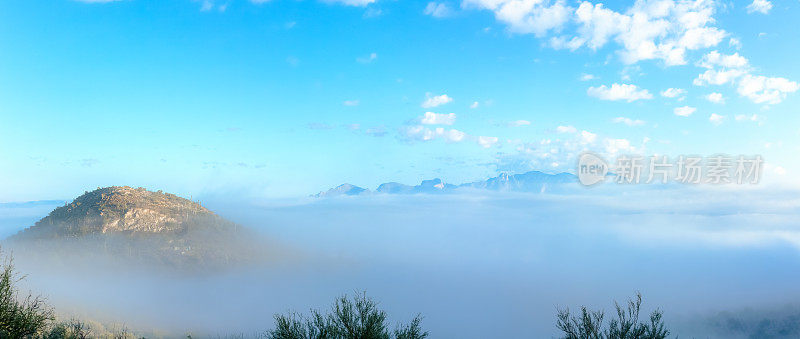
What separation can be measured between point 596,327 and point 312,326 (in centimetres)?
3082

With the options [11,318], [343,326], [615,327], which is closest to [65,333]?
[11,318]

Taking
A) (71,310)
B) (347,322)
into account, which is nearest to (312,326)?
(347,322)

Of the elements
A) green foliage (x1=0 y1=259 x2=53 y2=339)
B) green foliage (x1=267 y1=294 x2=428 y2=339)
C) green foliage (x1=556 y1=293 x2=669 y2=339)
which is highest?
green foliage (x1=0 y1=259 x2=53 y2=339)

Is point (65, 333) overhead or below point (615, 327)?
below

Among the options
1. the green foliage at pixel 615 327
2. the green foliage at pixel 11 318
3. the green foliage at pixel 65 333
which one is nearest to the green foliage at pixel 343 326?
the green foliage at pixel 615 327

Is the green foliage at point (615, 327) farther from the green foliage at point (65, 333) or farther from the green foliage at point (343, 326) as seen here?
the green foliage at point (65, 333)

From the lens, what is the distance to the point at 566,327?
44406mm

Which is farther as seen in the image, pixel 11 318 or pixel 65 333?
pixel 65 333

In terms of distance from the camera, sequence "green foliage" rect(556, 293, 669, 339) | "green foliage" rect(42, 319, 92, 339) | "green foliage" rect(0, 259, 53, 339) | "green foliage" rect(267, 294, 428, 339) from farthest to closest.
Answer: "green foliage" rect(42, 319, 92, 339) < "green foliage" rect(556, 293, 669, 339) < "green foliage" rect(267, 294, 428, 339) < "green foliage" rect(0, 259, 53, 339)

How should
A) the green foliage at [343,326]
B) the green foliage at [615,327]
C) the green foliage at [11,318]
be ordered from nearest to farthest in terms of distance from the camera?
1. the green foliage at [11,318]
2. the green foliage at [343,326]
3. the green foliage at [615,327]

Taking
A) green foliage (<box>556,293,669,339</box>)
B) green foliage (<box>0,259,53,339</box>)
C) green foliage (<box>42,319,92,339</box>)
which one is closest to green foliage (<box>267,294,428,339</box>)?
green foliage (<box>556,293,669,339</box>)

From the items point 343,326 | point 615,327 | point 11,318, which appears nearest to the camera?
point 11,318

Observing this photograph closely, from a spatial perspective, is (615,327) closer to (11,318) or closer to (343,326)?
(343,326)

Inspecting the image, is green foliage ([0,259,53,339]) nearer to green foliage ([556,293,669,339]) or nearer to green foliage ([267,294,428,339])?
green foliage ([267,294,428,339])
